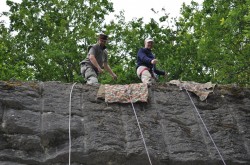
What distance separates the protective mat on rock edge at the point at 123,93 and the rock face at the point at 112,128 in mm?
84

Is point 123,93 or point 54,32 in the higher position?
point 54,32

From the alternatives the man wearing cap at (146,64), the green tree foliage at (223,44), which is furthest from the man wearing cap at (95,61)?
the green tree foliage at (223,44)

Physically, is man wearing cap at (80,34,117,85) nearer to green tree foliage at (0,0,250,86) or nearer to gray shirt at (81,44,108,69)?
gray shirt at (81,44,108,69)

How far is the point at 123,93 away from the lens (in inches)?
202

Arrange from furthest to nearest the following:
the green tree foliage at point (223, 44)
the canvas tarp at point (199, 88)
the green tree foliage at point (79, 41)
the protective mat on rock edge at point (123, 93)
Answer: the green tree foliage at point (79, 41), the green tree foliage at point (223, 44), the canvas tarp at point (199, 88), the protective mat on rock edge at point (123, 93)

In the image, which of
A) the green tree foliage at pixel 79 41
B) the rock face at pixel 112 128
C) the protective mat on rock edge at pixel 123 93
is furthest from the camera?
the green tree foliage at pixel 79 41

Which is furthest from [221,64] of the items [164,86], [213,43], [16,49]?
[16,49]

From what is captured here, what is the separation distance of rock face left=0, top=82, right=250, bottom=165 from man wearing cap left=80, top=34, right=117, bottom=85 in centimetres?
164

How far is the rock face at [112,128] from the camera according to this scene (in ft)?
12.9

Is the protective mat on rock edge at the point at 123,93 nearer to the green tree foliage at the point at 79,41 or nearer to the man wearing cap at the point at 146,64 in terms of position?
the man wearing cap at the point at 146,64

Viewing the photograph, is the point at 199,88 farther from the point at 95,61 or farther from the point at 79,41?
the point at 79,41

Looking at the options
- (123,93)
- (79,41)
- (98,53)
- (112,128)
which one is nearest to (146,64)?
(98,53)

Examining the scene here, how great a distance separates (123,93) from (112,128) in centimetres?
84

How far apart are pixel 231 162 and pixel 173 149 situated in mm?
598
